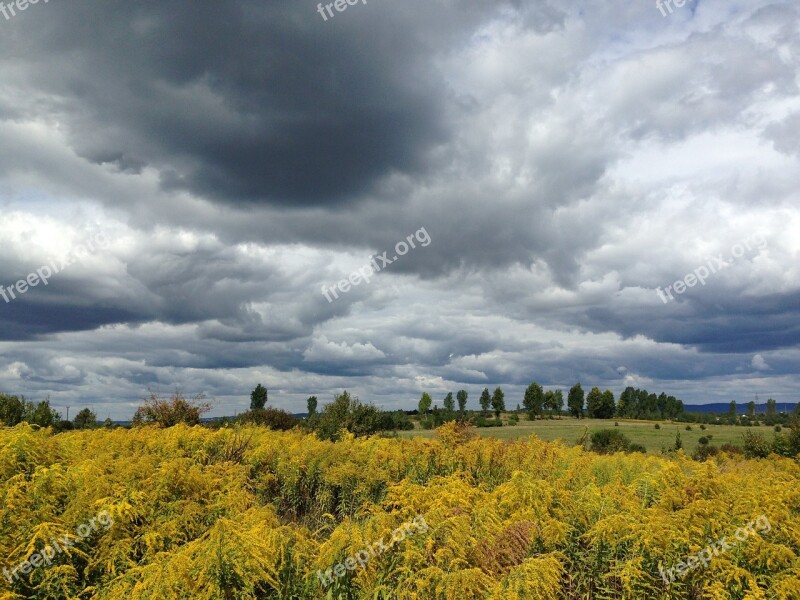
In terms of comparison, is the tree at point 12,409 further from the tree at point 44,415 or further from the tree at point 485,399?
the tree at point 485,399

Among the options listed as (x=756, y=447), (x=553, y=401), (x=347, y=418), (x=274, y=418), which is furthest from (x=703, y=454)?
(x=553, y=401)

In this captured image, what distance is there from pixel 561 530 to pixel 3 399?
28.0m

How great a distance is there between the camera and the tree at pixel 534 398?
13388cm

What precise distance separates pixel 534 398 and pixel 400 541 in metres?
135

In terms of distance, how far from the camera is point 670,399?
16075 cm

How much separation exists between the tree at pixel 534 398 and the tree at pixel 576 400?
7.95 meters

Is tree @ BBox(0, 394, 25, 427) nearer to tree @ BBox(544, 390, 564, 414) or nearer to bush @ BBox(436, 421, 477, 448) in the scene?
bush @ BBox(436, 421, 477, 448)

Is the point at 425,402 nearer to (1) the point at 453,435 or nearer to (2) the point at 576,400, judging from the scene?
(2) the point at 576,400

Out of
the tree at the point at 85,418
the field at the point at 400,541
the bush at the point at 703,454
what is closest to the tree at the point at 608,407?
the bush at the point at 703,454

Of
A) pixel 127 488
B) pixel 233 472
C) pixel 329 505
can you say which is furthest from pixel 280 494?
pixel 127 488

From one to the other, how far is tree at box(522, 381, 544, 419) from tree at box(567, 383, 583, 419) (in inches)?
313

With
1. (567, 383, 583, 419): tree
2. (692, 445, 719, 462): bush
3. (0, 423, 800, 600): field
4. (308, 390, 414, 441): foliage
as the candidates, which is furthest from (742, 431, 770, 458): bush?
(567, 383, 583, 419): tree

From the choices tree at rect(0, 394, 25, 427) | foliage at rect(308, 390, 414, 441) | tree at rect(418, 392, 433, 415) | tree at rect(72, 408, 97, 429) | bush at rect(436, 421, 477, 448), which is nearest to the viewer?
bush at rect(436, 421, 477, 448)

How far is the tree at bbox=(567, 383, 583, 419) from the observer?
138 meters
